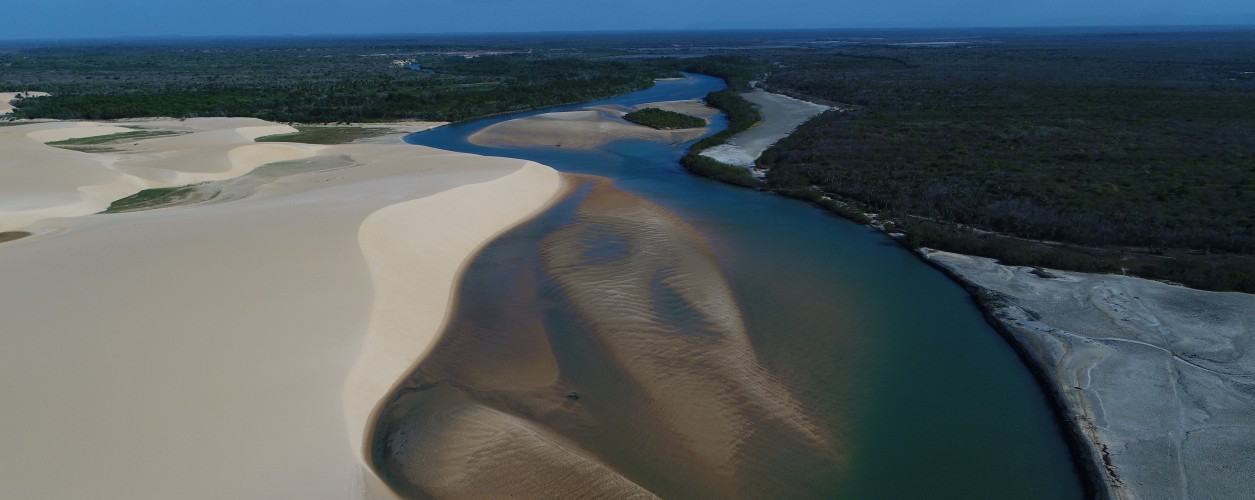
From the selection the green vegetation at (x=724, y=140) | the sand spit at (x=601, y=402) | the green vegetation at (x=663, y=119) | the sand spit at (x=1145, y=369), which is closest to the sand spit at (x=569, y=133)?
the green vegetation at (x=663, y=119)

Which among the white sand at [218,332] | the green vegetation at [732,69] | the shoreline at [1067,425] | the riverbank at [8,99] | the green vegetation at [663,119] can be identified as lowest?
the shoreline at [1067,425]

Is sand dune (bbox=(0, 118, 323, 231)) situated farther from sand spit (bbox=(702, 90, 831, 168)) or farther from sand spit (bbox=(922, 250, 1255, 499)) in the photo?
sand spit (bbox=(922, 250, 1255, 499))

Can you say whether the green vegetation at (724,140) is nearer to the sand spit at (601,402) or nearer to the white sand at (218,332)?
the white sand at (218,332)

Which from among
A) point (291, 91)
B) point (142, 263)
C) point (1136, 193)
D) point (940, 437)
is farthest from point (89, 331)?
point (291, 91)

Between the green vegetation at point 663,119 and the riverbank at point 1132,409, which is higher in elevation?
the green vegetation at point 663,119

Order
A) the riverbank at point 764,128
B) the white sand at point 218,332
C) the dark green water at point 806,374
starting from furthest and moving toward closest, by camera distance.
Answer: the riverbank at point 764,128 < the dark green water at point 806,374 < the white sand at point 218,332

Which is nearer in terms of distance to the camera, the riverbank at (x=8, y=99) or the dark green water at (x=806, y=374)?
the dark green water at (x=806, y=374)
